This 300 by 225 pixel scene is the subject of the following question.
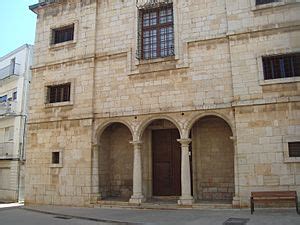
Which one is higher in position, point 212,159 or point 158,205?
point 212,159

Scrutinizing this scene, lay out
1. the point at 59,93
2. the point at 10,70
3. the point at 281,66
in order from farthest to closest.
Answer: the point at 10,70 < the point at 59,93 < the point at 281,66

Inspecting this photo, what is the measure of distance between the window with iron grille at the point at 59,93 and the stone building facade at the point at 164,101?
0.05m

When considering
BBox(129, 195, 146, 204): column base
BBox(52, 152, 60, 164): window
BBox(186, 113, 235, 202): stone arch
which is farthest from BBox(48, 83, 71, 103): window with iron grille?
BBox(186, 113, 235, 202): stone arch

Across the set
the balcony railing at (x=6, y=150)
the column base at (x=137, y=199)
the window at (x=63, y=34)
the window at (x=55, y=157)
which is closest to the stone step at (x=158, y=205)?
the column base at (x=137, y=199)

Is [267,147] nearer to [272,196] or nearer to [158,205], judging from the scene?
[272,196]

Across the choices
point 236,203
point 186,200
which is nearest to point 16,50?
point 186,200

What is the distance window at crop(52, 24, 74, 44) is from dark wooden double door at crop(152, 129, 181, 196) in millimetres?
5556

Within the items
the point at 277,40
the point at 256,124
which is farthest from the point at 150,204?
the point at 277,40

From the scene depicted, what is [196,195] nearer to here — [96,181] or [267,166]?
[267,166]

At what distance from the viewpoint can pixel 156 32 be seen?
12.0 meters

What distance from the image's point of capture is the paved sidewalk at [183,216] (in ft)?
25.1

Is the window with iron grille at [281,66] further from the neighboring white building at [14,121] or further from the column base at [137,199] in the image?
the neighboring white building at [14,121]

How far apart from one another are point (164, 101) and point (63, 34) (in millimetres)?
5866

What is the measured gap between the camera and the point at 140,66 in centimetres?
1157
